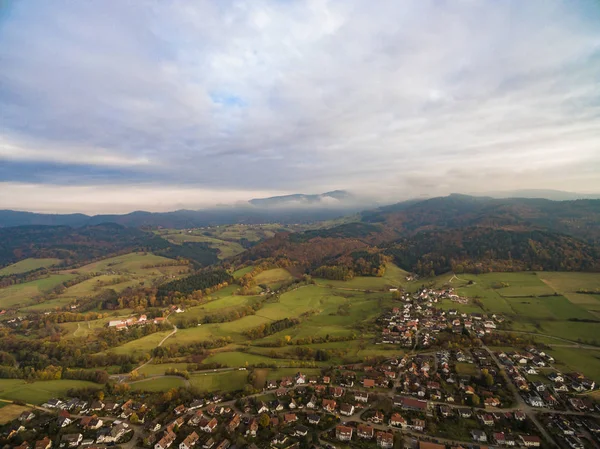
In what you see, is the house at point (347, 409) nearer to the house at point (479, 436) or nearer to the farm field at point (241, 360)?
the house at point (479, 436)

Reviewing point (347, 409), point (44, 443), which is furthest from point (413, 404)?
point (44, 443)

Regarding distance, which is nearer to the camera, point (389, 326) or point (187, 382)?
point (187, 382)

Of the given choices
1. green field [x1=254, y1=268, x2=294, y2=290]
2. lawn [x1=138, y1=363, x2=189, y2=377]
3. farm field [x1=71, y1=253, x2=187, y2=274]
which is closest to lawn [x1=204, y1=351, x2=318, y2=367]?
lawn [x1=138, y1=363, x2=189, y2=377]

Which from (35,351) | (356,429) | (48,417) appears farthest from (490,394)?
(35,351)

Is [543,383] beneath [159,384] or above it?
above

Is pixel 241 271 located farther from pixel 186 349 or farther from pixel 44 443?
pixel 44 443

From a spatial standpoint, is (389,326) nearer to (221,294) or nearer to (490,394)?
(490,394)

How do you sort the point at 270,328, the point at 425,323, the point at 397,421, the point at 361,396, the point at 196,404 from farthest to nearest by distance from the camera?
the point at 270,328, the point at 425,323, the point at 196,404, the point at 361,396, the point at 397,421
